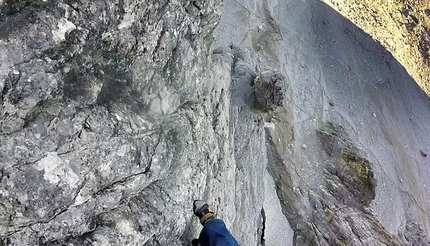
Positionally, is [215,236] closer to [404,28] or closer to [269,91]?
[269,91]

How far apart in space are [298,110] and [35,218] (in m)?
8.85

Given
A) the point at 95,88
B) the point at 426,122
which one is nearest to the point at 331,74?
the point at 426,122

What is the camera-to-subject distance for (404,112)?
49.4 feet

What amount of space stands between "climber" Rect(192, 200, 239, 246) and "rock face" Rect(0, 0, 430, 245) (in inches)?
5.8

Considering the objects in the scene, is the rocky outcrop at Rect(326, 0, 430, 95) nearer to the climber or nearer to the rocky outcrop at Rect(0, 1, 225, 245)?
the rocky outcrop at Rect(0, 1, 225, 245)

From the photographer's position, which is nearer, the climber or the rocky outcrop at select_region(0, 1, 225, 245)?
the rocky outcrop at select_region(0, 1, 225, 245)

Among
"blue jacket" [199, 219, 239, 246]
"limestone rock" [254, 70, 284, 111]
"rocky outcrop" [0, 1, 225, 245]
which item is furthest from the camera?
"limestone rock" [254, 70, 284, 111]

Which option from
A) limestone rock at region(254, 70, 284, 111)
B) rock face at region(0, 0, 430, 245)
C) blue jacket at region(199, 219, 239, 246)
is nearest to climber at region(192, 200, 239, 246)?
blue jacket at region(199, 219, 239, 246)

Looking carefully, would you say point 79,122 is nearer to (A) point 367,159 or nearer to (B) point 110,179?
(B) point 110,179

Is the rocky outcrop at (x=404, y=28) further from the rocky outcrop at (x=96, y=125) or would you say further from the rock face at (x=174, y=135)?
the rocky outcrop at (x=96, y=125)

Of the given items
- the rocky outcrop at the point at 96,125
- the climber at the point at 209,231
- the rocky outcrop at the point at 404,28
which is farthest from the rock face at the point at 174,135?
the rocky outcrop at the point at 404,28

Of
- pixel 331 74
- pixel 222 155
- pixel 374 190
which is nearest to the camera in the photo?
pixel 222 155

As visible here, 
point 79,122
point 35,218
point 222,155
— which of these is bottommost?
point 222,155

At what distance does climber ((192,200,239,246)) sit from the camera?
482 cm
